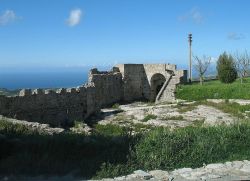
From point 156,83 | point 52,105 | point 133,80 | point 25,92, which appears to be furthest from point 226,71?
point 25,92

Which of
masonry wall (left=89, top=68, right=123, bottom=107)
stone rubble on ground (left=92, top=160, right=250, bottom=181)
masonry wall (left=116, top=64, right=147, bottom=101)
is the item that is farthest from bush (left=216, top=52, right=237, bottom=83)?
stone rubble on ground (left=92, top=160, right=250, bottom=181)

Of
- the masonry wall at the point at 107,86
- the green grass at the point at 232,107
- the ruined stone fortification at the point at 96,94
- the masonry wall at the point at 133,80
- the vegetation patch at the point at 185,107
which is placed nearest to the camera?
the ruined stone fortification at the point at 96,94

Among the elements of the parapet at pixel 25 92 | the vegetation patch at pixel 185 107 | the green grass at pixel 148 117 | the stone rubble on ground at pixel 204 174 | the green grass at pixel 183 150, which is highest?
the parapet at pixel 25 92

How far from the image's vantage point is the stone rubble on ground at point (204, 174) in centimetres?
964

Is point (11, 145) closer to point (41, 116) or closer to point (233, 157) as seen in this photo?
point (233, 157)

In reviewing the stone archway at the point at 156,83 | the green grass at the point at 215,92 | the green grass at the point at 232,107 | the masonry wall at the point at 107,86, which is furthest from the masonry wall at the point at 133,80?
the green grass at the point at 232,107

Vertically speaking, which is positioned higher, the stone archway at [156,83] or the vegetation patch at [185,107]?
the stone archway at [156,83]

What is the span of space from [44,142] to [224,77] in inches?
1622

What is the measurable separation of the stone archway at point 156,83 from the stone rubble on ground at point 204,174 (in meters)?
37.4

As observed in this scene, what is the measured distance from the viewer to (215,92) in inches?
1615

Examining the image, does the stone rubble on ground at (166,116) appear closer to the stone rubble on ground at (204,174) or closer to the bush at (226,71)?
the bush at (226,71)

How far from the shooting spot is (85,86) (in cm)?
3678

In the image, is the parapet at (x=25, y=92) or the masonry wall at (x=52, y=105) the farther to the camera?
the parapet at (x=25, y=92)

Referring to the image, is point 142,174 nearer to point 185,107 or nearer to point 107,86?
point 185,107
